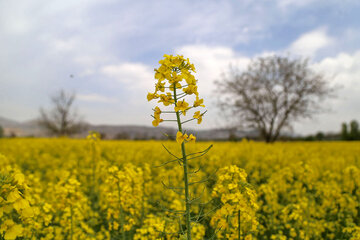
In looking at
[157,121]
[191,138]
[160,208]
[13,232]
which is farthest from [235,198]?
[13,232]

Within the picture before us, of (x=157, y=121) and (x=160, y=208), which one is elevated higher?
(x=157, y=121)

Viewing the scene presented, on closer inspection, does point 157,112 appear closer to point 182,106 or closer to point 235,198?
point 182,106

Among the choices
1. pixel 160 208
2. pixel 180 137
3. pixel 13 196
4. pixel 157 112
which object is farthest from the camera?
pixel 160 208

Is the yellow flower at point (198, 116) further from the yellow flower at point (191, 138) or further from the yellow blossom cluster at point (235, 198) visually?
the yellow blossom cluster at point (235, 198)

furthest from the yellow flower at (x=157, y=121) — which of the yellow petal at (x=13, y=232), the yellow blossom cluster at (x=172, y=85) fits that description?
the yellow petal at (x=13, y=232)

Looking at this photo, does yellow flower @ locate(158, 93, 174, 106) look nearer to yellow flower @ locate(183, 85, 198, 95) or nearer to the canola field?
yellow flower @ locate(183, 85, 198, 95)

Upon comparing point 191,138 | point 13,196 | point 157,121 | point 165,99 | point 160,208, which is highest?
point 165,99

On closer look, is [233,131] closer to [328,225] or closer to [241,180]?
[328,225]

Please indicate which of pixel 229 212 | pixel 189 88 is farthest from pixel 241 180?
pixel 189 88

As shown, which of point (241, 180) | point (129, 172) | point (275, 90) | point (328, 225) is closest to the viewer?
point (241, 180)

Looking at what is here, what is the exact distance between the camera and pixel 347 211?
457 centimetres

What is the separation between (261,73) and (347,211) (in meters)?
16.6

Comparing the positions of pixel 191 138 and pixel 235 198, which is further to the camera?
pixel 235 198

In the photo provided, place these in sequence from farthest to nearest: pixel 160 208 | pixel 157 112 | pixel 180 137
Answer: pixel 160 208, pixel 157 112, pixel 180 137
